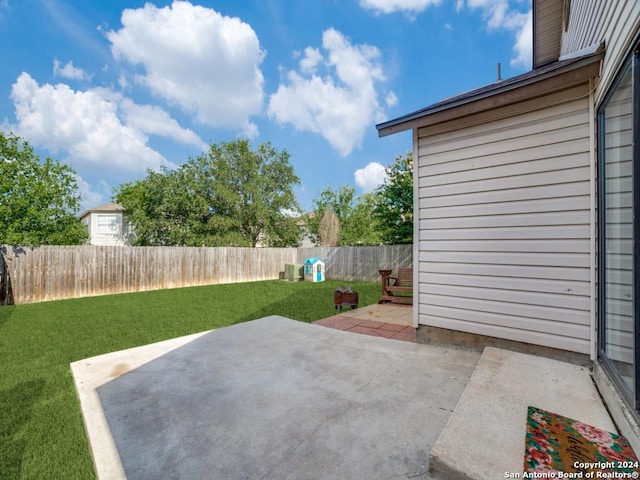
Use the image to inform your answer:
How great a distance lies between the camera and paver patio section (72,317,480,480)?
149 centimetres

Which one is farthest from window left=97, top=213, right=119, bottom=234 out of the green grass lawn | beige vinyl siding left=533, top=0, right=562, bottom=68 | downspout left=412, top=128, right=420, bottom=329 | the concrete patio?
beige vinyl siding left=533, top=0, right=562, bottom=68

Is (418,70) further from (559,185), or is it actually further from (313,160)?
(313,160)

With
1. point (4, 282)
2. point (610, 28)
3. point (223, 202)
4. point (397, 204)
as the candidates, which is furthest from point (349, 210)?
point (610, 28)

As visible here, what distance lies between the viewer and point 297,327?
165 inches

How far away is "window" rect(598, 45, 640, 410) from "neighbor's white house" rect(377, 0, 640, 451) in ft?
0.04

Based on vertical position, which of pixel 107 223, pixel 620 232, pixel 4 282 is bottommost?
pixel 4 282

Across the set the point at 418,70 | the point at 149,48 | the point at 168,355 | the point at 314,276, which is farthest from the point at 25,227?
the point at 418,70

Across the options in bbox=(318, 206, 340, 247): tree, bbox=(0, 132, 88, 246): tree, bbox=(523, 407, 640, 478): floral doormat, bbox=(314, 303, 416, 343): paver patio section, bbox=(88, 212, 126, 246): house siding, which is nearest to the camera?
bbox=(523, 407, 640, 478): floral doormat

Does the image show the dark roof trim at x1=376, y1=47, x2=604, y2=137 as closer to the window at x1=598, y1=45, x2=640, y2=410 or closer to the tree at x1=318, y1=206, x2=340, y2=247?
the window at x1=598, y1=45, x2=640, y2=410

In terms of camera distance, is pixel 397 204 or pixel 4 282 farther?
pixel 397 204

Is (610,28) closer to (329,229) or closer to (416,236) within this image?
(416,236)

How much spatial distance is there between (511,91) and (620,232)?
62.0 inches

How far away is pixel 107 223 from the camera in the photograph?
20.2 metres

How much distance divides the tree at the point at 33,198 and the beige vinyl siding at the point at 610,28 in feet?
45.0
